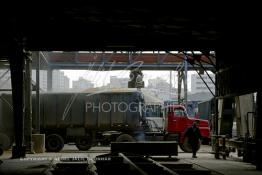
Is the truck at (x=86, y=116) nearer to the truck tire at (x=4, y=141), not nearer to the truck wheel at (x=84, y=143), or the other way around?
the truck wheel at (x=84, y=143)

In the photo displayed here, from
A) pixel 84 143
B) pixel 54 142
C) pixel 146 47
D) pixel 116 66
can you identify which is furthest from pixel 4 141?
pixel 116 66

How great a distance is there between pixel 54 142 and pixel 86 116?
2.38 meters

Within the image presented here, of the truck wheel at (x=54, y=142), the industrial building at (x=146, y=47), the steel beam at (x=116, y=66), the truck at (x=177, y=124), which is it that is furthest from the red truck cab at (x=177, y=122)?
the steel beam at (x=116, y=66)

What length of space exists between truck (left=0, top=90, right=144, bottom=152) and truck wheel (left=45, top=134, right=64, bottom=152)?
18cm

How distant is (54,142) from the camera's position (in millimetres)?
29828

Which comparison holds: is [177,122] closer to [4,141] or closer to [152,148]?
[152,148]

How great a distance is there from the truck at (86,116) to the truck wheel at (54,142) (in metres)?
0.18

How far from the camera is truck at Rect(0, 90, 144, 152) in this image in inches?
1188

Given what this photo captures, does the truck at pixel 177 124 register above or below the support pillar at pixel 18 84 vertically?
below

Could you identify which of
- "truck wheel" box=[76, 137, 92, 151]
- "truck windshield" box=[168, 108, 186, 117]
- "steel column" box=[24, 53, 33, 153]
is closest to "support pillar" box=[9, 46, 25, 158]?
"steel column" box=[24, 53, 33, 153]

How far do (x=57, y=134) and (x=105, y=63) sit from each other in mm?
Result: 17645

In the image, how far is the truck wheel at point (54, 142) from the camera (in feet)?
97.6

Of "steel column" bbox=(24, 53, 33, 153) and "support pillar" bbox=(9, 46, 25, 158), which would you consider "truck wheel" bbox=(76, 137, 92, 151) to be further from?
"support pillar" bbox=(9, 46, 25, 158)

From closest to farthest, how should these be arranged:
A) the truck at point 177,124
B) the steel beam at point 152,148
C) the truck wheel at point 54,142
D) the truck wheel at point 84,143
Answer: the steel beam at point 152,148 < the truck wheel at point 54,142 < the truck at point 177,124 < the truck wheel at point 84,143
